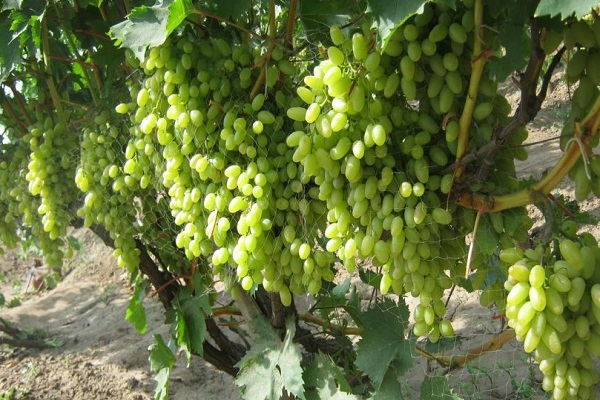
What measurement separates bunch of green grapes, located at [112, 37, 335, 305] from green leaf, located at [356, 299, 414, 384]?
12.0 inches

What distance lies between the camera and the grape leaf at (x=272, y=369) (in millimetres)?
1706

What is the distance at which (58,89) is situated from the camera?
2.23m

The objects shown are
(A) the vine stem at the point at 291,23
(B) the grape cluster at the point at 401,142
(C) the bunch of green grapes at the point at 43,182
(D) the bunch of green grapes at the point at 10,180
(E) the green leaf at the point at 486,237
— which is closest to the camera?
(B) the grape cluster at the point at 401,142

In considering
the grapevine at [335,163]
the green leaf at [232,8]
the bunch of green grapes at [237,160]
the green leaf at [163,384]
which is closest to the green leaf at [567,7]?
the grapevine at [335,163]

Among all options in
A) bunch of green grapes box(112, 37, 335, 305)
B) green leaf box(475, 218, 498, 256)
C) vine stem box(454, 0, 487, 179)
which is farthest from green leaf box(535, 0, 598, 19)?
bunch of green grapes box(112, 37, 335, 305)

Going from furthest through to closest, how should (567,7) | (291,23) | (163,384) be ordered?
1. (163,384)
2. (291,23)
3. (567,7)

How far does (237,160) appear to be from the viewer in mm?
1467

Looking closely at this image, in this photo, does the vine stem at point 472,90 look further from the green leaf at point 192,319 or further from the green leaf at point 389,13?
the green leaf at point 192,319

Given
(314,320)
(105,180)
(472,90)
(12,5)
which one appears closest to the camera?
(472,90)

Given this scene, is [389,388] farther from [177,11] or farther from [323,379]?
[177,11]

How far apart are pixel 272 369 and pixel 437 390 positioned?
19.0 inches

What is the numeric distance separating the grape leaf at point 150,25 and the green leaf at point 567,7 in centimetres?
71

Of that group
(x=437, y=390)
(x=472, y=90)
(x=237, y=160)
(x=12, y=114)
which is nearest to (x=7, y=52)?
(x=12, y=114)

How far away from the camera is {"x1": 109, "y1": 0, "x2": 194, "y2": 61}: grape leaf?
1.25 m
